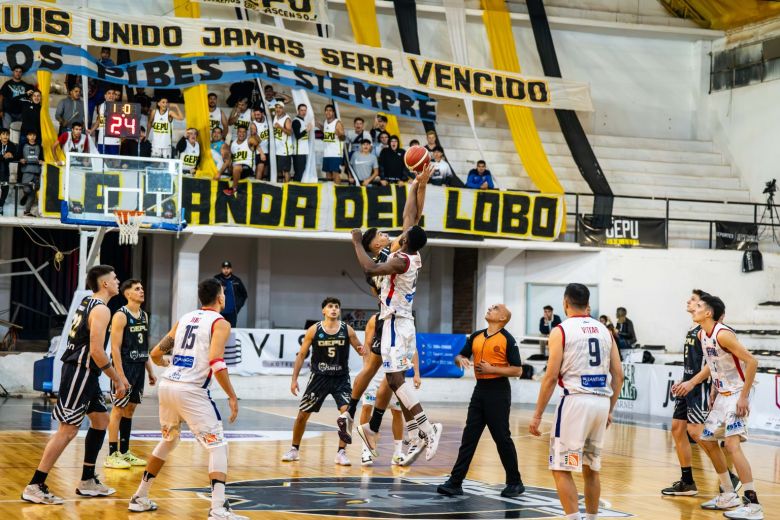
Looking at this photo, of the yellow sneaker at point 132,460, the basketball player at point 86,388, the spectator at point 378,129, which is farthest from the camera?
the spectator at point 378,129

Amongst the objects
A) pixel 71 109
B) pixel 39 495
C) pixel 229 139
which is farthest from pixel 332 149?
pixel 39 495

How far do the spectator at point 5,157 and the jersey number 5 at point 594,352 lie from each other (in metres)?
16.0

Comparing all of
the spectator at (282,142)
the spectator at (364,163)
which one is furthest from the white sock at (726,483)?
the spectator at (364,163)

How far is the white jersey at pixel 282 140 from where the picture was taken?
23812mm

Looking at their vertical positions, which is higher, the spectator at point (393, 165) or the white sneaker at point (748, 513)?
the spectator at point (393, 165)

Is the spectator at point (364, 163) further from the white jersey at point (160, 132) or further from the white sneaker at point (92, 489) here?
the white sneaker at point (92, 489)

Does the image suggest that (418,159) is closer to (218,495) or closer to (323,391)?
(323,391)

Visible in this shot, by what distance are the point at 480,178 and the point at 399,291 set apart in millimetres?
14628

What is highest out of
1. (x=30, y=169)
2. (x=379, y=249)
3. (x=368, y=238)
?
(x=30, y=169)

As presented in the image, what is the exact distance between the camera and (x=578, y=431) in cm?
797

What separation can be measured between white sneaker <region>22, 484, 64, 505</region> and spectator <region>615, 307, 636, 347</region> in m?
17.1

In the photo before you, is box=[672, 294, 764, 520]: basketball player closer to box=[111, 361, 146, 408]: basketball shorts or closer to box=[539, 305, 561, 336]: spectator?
box=[111, 361, 146, 408]: basketball shorts

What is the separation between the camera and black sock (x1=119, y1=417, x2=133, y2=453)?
1177 centimetres

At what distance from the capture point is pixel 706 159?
30.7 m
